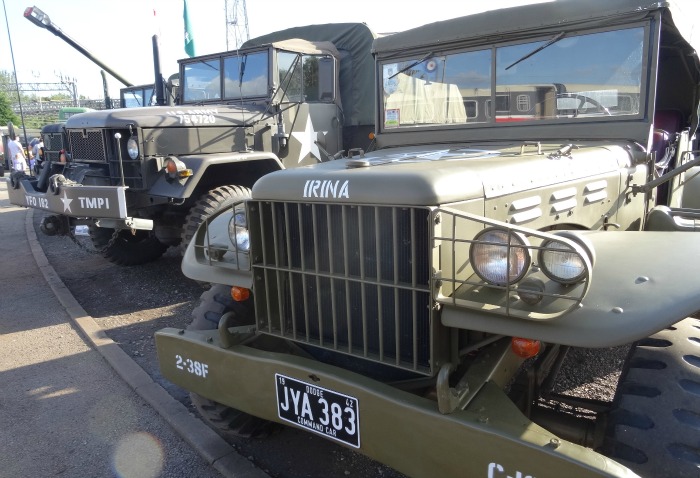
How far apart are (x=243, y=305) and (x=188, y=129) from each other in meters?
3.84

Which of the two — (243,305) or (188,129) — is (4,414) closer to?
(243,305)

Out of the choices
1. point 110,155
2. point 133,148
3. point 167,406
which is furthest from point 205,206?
point 167,406

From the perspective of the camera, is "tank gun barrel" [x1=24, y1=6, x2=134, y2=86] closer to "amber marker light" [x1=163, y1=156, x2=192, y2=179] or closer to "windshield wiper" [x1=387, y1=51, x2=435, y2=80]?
"amber marker light" [x1=163, y1=156, x2=192, y2=179]

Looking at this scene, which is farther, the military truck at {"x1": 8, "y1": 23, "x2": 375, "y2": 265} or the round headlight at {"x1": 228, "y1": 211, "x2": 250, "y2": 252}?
the military truck at {"x1": 8, "y1": 23, "x2": 375, "y2": 265}

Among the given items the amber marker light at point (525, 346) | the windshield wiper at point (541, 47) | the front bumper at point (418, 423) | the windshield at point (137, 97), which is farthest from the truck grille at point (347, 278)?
the windshield at point (137, 97)

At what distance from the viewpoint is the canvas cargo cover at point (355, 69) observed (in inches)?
305

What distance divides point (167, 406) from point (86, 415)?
0.50m

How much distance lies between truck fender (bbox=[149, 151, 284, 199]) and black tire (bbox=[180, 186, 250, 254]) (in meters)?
0.16

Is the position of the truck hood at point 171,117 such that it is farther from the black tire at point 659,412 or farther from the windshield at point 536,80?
the black tire at point 659,412

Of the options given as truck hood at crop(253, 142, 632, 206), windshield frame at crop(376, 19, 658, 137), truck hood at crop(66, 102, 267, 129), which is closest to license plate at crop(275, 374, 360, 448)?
truck hood at crop(253, 142, 632, 206)

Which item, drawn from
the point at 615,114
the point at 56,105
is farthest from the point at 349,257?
the point at 56,105

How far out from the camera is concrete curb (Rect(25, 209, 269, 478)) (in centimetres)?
296

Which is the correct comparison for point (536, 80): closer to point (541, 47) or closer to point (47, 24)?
point (541, 47)

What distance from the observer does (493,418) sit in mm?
1950
